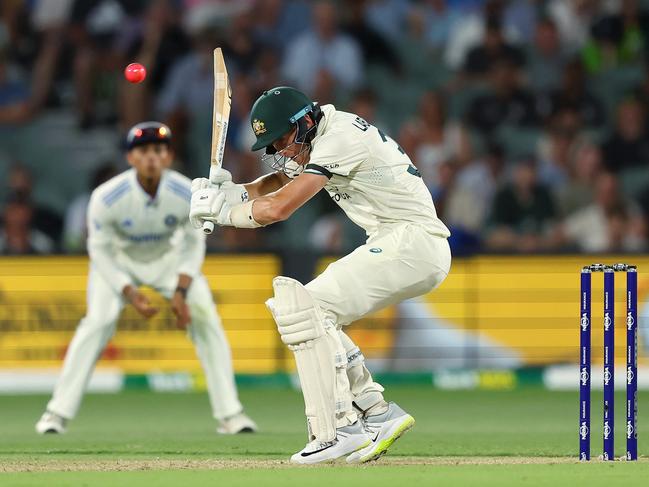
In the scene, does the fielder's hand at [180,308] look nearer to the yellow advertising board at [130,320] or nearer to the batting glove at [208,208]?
the batting glove at [208,208]

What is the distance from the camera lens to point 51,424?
27.2 feet

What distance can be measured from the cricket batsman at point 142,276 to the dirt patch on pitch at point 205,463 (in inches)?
71.2

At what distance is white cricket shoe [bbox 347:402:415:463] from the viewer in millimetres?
6246

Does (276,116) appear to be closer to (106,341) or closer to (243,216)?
(243,216)

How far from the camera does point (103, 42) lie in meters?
13.5

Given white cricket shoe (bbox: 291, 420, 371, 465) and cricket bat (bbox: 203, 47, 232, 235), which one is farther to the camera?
cricket bat (bbox: 203, 47, 232, 235)

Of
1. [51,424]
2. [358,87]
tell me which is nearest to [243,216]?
[51,424]

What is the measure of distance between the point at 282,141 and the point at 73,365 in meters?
2.78

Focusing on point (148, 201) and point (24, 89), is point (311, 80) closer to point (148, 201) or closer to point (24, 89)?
point (24, 89)

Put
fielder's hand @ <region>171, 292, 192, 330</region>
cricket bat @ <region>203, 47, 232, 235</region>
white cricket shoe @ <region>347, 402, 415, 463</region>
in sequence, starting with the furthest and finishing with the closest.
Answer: fielder's hand @ <region>171, 292, 192, 330</region>, cricket bat @ <region>203, 47, 232, 235</region>, white cricket shoe @ <region>347, 402, 415, 463</region>

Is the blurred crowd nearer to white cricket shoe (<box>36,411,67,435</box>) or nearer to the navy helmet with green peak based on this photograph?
white cricket shoe (<box>36,411,67,435</box>)

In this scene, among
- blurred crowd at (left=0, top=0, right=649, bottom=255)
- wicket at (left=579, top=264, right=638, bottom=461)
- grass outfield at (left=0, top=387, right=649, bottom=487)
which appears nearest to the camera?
grass outfield at (left=0, top=387, right=649, bottom=487)

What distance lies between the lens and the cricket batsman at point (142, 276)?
840 centimetres

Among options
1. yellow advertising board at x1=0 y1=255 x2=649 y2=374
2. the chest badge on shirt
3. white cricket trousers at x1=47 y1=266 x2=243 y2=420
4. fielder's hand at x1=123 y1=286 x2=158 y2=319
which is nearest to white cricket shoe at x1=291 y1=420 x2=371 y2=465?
white cricket trousers at x1=47 y1=266 x2=243 y2=420
